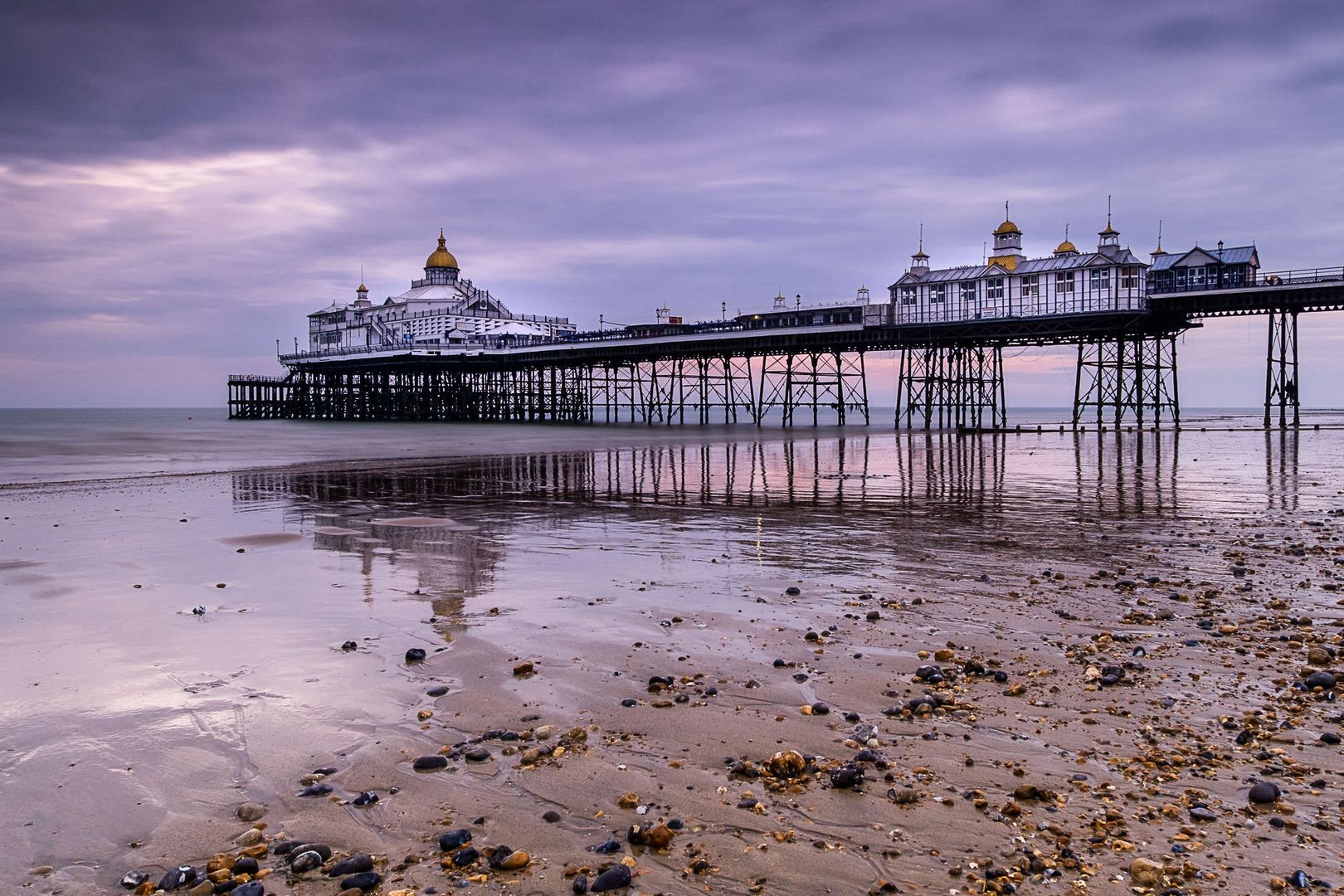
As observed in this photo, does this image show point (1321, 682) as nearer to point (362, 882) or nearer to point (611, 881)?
point (611, 881)

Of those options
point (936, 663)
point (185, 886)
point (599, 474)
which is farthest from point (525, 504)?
point (185, 886)

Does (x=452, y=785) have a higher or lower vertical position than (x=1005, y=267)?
lower

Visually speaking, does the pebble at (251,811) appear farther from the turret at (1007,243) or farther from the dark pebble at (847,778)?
the turret at (1007,243)

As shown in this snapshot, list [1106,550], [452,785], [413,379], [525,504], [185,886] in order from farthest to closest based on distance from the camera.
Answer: [413,379] < [525,504] < [1106,550] < [452,785] < [185,886]

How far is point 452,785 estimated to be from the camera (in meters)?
4.53

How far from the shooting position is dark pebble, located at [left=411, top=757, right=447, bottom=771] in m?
4.73

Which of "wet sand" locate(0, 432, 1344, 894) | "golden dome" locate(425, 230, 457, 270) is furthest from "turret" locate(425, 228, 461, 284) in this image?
"wet sand" locate(0, 432, 1344, 894)

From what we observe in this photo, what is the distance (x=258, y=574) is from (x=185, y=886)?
732 cm

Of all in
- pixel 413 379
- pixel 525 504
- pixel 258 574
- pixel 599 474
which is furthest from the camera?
pixel 413 379

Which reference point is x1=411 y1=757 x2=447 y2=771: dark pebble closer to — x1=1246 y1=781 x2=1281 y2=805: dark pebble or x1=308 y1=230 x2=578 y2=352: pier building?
x1=1246 y1=781 x2=1281 y2=805: dark pebble

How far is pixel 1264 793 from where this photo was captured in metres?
4.08

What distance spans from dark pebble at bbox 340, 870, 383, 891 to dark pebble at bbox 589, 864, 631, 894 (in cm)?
94

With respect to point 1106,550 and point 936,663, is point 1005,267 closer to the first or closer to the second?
point 1106,550

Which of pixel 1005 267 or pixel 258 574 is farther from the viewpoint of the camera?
pixel 1005 267
